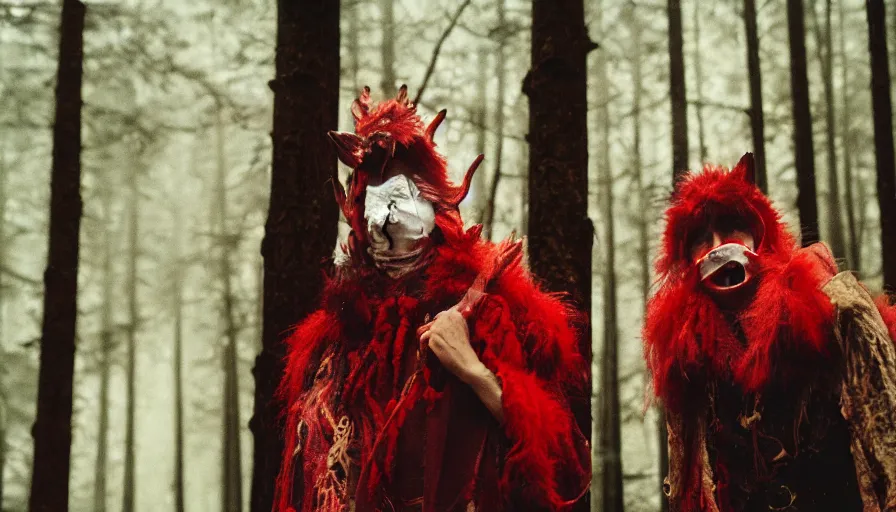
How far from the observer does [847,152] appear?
11.3 ft

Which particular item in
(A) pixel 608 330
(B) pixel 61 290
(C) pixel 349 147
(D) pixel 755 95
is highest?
(D) pixel 755 95

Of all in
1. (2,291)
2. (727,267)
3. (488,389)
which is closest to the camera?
(488,389)

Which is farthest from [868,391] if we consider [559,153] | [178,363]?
[178,363]

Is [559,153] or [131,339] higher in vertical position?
[559,153]

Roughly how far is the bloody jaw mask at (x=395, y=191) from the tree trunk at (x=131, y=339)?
1.60 m

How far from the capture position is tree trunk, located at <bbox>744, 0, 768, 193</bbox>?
349 centimetres

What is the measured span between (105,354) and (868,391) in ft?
8.09

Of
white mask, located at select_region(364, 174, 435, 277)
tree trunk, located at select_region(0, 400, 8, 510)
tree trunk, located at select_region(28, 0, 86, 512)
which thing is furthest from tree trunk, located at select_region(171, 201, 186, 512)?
white mask, located at select_region(364, 174, 435, 277)

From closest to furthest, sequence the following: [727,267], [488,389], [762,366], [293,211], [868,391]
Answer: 1. [488,389]
2. [868,391]
3. [762,366]
4. [727,267]
5. [293,211]

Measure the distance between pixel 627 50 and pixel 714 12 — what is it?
321mm

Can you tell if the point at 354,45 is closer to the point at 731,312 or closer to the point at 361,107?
the point at 361,107

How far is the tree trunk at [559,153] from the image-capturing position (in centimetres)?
320

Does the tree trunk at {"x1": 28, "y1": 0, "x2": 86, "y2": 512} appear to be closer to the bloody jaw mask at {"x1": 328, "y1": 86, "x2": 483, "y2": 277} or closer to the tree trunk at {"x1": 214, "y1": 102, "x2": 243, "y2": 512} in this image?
the tree trunk at {"x1": 214, "y1": 102, "x2": 243, "y2": 512}

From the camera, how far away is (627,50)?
369 centimetres
